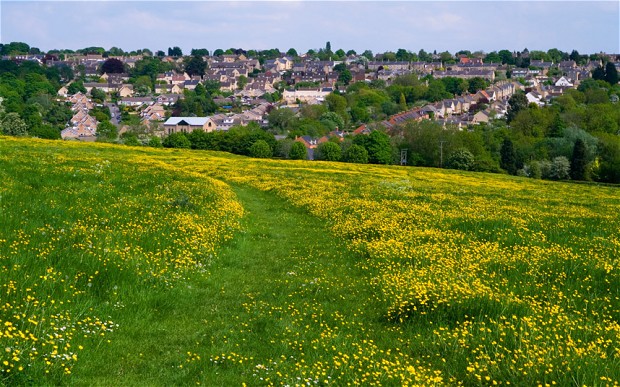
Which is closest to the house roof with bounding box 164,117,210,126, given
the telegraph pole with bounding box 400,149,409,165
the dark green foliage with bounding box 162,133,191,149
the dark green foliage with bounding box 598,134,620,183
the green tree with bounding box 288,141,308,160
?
the dark green foliage with bounding box 162,133,191,149

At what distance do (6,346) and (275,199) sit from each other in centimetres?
2215

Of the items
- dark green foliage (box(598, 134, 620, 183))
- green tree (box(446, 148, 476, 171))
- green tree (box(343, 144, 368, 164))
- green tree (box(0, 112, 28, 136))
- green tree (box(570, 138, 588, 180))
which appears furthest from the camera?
green tree (box(343, 144, 368, 164))

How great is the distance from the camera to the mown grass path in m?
8.34

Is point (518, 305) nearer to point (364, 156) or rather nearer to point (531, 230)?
point (531, 230)

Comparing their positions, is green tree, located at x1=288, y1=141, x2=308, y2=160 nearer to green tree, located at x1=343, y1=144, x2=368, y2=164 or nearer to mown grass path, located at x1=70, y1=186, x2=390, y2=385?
green tree, located at x1=343, y1=144, x2=368, y2=164

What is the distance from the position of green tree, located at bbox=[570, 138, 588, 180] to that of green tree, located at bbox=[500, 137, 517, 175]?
13.2m

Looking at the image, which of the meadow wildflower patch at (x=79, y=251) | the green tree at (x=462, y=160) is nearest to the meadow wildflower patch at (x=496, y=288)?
the meadow wildflower patch at (x=79, y=251)

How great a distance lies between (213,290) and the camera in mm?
12641

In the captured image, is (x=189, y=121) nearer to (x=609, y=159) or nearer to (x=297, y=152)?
(x=297, y=152)

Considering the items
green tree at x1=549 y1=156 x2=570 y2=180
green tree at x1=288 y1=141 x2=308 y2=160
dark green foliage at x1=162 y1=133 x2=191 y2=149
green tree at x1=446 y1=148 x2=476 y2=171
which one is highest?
dark green foliage at x1=162 y1=133 x2=191 y2=149

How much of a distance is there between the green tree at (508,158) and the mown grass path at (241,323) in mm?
109167

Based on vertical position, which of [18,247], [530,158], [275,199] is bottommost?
[530,158]

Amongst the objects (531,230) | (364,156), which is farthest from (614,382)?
(364,156)

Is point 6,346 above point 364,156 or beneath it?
above
